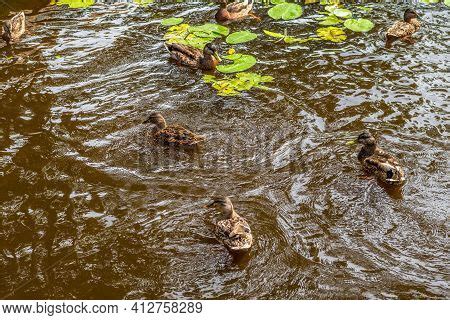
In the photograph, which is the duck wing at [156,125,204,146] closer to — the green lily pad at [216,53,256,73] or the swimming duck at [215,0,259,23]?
the green lily pad at [216,53,256,73]

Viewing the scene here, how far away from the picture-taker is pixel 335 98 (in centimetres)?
806

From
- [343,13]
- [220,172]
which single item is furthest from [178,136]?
[343,13]

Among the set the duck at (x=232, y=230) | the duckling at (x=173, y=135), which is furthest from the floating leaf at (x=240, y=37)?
the duck at (x=232, y=230)

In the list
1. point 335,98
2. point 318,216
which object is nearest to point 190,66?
point 335,98

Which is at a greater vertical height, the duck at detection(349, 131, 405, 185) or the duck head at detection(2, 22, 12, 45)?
the duck head at detection(2, 22, 12, 45)

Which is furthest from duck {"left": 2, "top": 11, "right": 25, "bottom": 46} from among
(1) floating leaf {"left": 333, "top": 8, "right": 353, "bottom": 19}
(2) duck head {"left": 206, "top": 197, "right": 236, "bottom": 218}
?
(2) duck head {"left": 206, "top": 197, "right": 236, "bottom": 218}

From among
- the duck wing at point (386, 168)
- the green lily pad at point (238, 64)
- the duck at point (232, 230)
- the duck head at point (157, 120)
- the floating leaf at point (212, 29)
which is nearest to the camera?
the duck at point (232, 230)

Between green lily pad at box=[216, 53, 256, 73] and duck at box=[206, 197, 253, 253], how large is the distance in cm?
358

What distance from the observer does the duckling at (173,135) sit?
7070 mm

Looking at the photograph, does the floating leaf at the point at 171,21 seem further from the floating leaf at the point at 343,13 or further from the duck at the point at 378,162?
the duck at the point at 378,162

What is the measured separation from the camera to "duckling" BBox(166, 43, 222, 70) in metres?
8.98

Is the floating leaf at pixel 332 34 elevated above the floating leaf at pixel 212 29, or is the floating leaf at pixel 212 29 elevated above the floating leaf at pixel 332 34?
the floating leaf at pixel 212 29

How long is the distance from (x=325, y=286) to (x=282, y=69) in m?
4.67

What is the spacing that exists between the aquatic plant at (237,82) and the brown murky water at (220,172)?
152 millimetres
